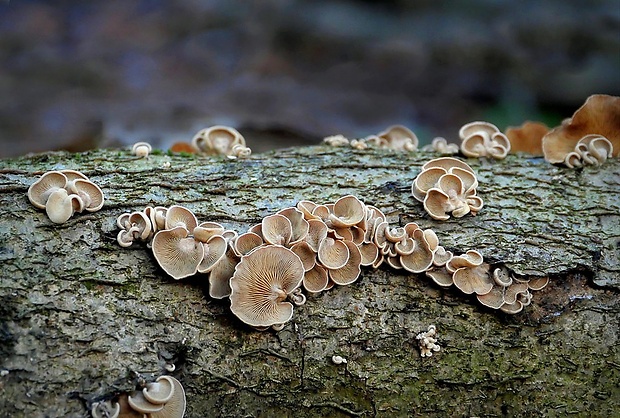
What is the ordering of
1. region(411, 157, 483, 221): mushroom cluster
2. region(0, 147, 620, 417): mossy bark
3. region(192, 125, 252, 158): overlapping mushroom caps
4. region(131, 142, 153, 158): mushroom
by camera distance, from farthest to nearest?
region(192, 125, 252, 158): overlapping mushroom caps → region(131, 142, 153, 158): mushroom → region(411, 157, 483, 221): mushroom cluster → region(0, 147, 620, 417): mossy bark

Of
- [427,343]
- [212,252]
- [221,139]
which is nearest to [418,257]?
[427,343]

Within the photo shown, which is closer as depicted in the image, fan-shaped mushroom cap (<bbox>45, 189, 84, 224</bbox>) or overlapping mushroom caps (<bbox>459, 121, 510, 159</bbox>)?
fan-shaped mushroom cap (<bbox>45, 189, 84, 224</bbox>)

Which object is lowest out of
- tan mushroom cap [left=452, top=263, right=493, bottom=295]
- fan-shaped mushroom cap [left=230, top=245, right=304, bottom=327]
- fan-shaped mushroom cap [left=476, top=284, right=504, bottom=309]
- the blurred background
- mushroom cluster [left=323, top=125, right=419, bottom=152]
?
fan-shaped mushroom cap [left=230, top=245, right=304, bottom=327]

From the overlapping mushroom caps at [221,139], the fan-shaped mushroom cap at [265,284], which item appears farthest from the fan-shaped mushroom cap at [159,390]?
the overlapping mushroom caps at [221,139]

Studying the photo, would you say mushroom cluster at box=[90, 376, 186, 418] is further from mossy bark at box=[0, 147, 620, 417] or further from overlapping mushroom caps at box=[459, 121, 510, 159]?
overlapping mushroom caps at box=[459, 121, 510, 159]

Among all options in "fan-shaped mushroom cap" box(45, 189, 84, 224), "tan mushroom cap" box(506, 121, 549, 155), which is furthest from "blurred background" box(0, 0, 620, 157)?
"fan-shaped mushroom cap" box(45, 189, 84, 224)

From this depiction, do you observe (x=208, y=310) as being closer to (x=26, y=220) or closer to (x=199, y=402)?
(x=199, y=402)

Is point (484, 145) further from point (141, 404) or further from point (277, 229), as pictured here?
point (141, 404)
